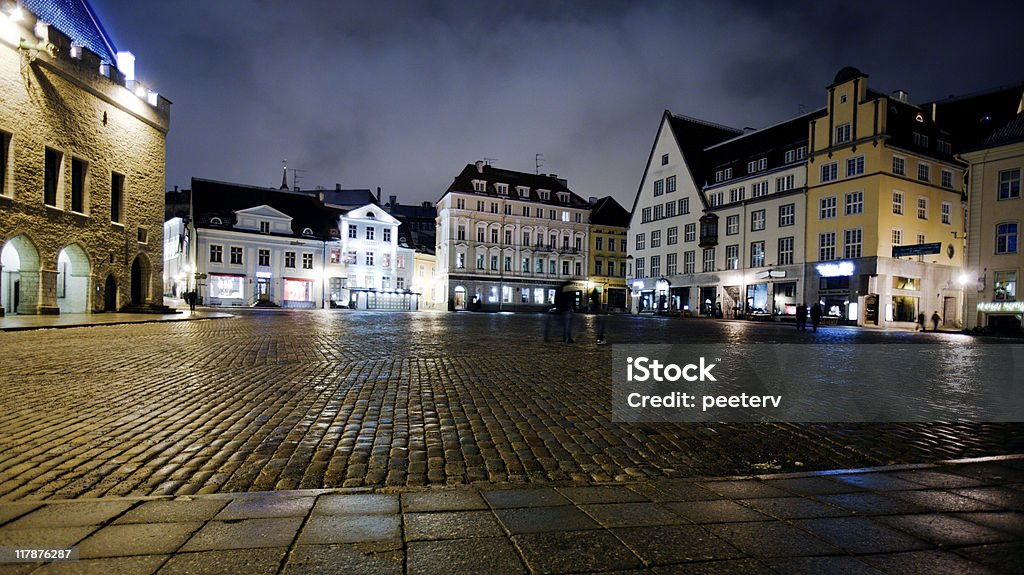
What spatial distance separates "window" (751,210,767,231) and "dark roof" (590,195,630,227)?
25.3 m

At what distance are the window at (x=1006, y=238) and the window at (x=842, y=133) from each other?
11.9 meters

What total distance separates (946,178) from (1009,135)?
470 inches

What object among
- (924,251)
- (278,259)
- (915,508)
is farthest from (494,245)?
(915,508)

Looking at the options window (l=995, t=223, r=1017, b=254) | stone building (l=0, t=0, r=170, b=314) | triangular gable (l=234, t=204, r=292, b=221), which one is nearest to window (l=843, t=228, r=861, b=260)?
window (l=995, t=223, r=1017, b=254)

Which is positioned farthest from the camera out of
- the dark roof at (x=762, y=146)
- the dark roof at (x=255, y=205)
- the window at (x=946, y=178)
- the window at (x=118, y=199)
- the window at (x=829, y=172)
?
the dark roof at (x=255, y=205)

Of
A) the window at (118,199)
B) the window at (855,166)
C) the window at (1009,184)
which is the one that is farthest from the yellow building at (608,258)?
the window at (118,199)

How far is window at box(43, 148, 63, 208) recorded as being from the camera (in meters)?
25.5

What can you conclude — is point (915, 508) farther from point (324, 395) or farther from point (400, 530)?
point (324, 395)

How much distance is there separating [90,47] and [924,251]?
160 ft

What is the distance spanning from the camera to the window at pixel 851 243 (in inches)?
1533

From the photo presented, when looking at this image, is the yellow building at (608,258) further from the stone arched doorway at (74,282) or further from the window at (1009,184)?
the stone arched doorway at (74,282)

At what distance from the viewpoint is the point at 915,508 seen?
3.23 metres

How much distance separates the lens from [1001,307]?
31.3 metres

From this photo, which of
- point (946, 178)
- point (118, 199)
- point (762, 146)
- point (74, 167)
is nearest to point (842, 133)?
point (946, 178)
